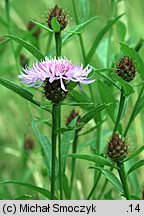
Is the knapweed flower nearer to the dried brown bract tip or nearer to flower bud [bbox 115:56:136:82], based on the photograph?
flower bud [bbox 115:56:136:82]

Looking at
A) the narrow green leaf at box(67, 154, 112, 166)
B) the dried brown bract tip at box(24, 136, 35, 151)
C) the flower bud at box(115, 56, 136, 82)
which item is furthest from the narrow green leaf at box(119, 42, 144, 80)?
the dried brown bract tip at box(24, 136, 35, 151)

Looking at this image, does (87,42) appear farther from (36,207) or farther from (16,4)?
(36,207)

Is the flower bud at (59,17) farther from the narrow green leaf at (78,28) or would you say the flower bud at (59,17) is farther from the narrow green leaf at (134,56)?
the narrow green leaf at (134,56)

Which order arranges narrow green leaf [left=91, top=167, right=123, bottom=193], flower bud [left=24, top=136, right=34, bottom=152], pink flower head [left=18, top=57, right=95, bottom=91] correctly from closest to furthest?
pink flower head [left=18, top=57, right=95, bottom=91] → narrow green leaf [left=91, top=167, right=123, bottom=193] → flower bud [left=24, top=136, right=34, bottom=152]

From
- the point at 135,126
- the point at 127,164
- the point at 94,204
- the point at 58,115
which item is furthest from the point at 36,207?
the point at 135,126

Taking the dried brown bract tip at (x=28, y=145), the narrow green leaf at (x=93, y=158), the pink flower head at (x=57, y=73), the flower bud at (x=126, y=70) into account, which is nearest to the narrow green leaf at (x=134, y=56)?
the flower bud at (x=126, y=70)

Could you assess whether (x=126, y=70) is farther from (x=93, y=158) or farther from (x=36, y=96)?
(x=36, y=96)
